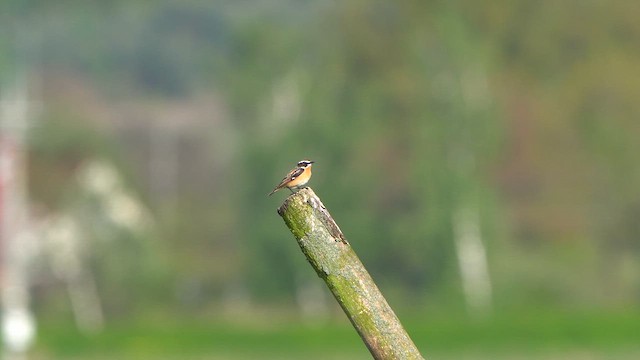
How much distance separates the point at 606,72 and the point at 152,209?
693 inches

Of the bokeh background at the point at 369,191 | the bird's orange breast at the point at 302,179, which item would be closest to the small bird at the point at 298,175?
the bird's orange breast at the point at 302,179

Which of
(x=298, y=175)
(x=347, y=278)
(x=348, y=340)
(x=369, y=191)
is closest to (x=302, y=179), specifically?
(x=298, y=175)

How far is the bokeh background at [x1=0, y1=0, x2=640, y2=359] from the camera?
39.8 metres

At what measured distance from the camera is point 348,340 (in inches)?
1109

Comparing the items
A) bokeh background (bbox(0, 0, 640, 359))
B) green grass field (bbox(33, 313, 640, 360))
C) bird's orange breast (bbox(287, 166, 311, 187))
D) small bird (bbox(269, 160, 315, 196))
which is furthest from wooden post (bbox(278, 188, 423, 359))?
bokeh background (bbox(0, 0, 640, 359))

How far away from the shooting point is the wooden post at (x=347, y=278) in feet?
11.9

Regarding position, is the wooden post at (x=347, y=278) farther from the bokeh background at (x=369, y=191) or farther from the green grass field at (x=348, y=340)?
the bokeh background at (x=369, y=191)

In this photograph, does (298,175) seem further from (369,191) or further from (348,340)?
(369,191)

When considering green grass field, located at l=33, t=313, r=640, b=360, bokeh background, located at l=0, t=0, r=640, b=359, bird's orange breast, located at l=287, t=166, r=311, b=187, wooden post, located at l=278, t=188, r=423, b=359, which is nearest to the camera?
wooden post, located at l=278, t=188, r=423, b=359

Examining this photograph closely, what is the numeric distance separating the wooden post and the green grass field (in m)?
20.5

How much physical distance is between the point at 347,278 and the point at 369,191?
44.6 metres

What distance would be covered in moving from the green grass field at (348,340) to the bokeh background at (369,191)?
0.09 m

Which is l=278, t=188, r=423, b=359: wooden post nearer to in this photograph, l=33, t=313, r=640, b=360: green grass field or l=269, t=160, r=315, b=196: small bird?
l=269, t=160, r=315, b=196: small bird

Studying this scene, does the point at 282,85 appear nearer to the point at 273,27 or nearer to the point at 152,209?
the point at 273,27
